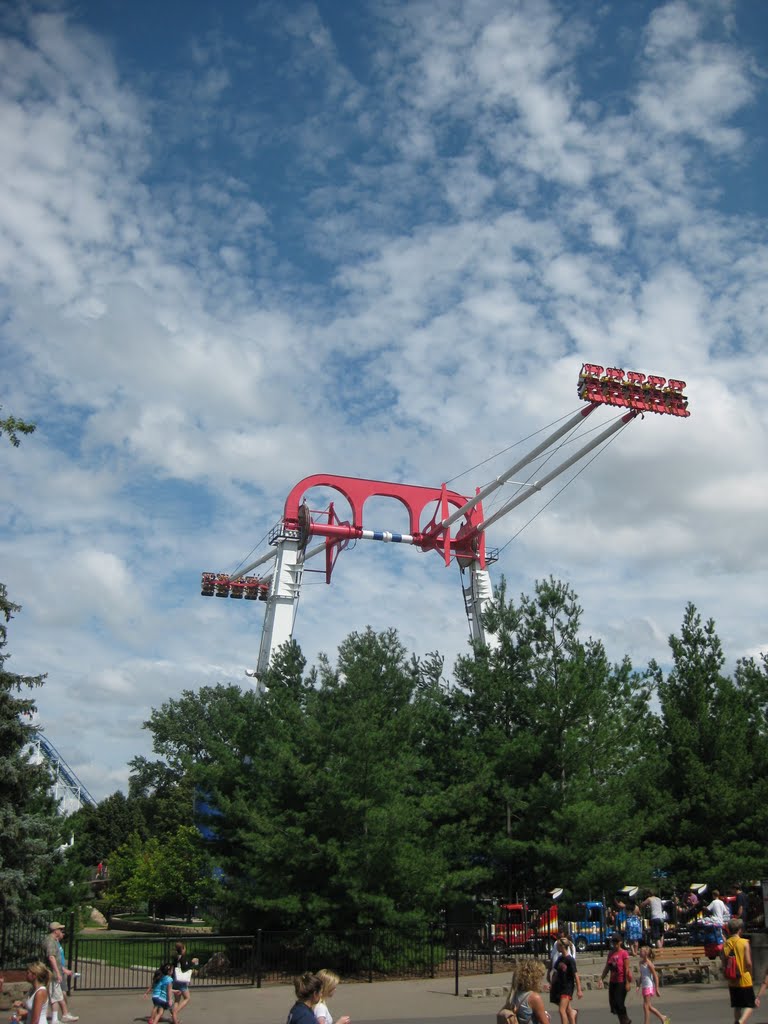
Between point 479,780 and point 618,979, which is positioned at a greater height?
point 479,780

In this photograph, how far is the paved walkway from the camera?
15625 millimetres

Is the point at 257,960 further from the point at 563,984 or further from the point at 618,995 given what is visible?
the point at 563,984

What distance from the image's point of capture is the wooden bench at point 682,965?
65.7 feet

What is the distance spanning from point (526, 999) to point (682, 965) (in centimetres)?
1378

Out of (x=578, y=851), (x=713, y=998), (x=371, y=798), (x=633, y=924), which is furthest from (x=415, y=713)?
(x=713, y=998)

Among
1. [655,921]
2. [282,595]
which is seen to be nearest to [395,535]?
[282,595]

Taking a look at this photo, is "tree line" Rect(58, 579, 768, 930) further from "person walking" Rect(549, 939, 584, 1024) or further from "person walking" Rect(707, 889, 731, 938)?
"person walking" Rect(549, 939, 584, 1024)

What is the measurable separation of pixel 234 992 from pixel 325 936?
2280 millimetres

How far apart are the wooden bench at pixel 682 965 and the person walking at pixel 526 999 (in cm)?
1286

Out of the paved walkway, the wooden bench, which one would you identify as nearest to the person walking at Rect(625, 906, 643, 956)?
the wooden bench

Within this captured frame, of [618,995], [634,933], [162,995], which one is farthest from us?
[634,933]

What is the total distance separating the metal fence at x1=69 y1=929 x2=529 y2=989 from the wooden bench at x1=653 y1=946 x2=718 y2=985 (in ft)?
12.2

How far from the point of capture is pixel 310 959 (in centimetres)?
2111

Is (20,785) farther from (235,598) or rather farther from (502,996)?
(235,598)
